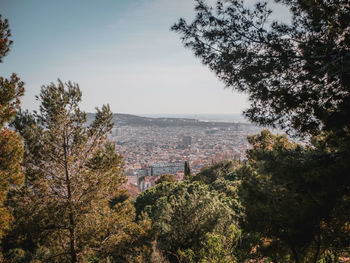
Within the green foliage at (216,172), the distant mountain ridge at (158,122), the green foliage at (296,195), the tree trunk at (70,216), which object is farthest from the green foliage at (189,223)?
the distant mountain ridge at (158,122)

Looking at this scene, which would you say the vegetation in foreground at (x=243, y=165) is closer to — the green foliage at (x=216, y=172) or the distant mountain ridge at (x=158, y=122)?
the green foliage at (x=216, y=172)

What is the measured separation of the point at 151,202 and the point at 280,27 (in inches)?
584

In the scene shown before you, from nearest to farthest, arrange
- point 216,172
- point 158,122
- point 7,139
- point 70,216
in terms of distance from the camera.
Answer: point 7,139 < point 70,216 < point 216,172 < point 158,122

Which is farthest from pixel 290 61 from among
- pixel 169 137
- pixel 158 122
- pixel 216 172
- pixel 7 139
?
pixel 158 122

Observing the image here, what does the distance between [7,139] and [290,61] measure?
5.81 metres

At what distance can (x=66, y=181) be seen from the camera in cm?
562

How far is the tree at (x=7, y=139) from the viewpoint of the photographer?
13.4 feet

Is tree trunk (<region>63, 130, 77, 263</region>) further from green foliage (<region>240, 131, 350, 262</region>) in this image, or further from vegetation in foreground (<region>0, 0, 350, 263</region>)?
green foliage (<region>240, 131, 350, 262</region>)

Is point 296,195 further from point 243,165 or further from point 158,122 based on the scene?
point 158,122

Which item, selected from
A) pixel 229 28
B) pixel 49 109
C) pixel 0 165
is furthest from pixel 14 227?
pixel 229 28

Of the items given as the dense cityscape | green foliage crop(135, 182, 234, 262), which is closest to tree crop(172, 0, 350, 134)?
green foliage crop(135, 182, 234, 262)

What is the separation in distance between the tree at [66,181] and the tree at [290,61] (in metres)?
3.76

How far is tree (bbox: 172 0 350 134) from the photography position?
2.78 m

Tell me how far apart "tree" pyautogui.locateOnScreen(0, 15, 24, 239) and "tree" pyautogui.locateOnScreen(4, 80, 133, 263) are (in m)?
0.79
